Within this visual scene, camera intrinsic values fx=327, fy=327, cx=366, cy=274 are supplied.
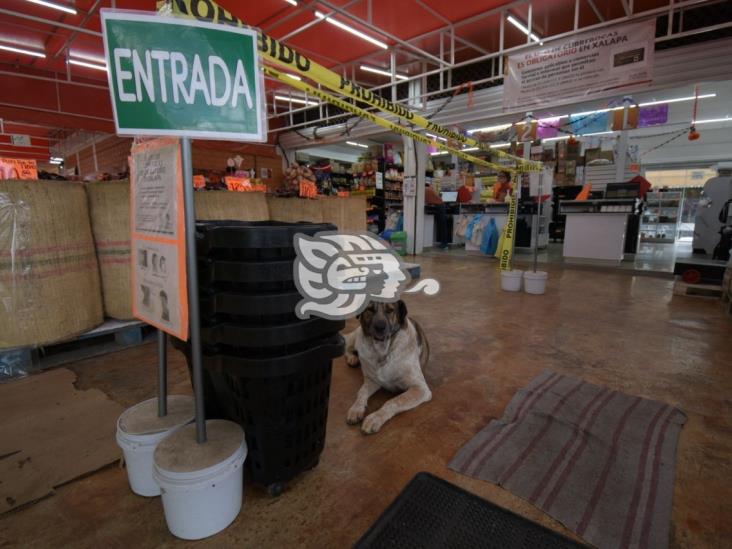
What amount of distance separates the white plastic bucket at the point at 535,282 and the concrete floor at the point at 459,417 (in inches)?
14.8

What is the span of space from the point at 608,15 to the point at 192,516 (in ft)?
28.2

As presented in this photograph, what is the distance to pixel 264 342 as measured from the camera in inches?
37.9

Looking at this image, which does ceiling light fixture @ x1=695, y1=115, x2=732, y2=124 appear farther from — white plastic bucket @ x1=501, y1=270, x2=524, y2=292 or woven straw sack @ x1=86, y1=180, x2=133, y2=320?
woven straw sack @ x1=86, y1=180, x2=133, y2=320

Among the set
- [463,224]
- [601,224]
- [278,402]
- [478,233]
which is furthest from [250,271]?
[463,224]

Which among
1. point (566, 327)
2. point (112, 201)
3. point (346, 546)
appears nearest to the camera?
point (346, 546)

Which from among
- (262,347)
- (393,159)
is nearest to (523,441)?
(262,347)

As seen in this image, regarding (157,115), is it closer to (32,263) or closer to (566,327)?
(32,263)

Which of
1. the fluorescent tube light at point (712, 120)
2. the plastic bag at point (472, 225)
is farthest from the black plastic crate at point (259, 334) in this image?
the fluorescent tube light at point (712, 120)

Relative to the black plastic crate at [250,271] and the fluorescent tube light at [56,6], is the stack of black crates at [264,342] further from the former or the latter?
the fluorescent tube light at [56,6]

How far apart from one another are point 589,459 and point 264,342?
1402mm

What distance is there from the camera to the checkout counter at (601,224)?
6.33 meters

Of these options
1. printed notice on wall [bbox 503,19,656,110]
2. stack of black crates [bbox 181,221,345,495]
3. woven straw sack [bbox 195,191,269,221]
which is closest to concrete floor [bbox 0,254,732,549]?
stack of black crates [bbox 181,221,345,495]

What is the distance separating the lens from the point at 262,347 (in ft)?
3.27

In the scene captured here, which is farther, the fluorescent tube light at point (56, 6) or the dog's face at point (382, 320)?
the fluorescent tube light at point (56, 6)
